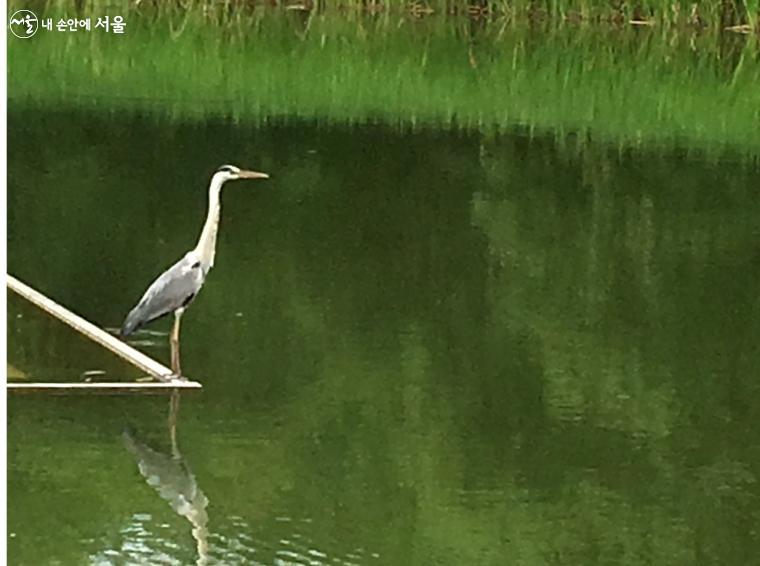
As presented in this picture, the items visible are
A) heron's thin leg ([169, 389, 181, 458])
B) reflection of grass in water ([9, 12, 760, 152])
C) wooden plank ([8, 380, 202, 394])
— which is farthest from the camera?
reflection of grass in water ([9, 12, 760, 152])

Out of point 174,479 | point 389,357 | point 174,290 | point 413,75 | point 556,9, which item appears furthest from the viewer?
point 556,9

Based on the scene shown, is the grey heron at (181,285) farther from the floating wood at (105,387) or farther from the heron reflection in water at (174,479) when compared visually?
the heron reflection in water at (174,479)

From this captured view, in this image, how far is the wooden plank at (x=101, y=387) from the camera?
3.83 meters

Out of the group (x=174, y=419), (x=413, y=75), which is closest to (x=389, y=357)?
(x=174, y=419)

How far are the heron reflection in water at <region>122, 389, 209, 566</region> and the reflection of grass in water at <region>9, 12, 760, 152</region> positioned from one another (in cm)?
382

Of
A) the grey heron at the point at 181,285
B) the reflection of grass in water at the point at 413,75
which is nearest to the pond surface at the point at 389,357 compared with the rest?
the grey heron at the point at 181,285

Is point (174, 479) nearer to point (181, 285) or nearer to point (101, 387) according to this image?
point (101, 387)

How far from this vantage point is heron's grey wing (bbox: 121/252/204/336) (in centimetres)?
393

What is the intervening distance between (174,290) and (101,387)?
255 millimetres

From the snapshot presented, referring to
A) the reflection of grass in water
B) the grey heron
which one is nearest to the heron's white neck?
the grey heron

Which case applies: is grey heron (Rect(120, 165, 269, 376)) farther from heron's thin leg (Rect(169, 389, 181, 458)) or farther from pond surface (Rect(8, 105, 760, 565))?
pond surface (Rect(8, 105, 760, 565))

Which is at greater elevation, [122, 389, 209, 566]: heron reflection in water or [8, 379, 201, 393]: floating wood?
[8, 379, 201, 393]: floating wood

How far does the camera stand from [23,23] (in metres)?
7.57

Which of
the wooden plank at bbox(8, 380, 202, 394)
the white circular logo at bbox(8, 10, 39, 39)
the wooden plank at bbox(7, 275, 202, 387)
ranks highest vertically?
the white circular logo at bbox(8, 10, 39, 39)
